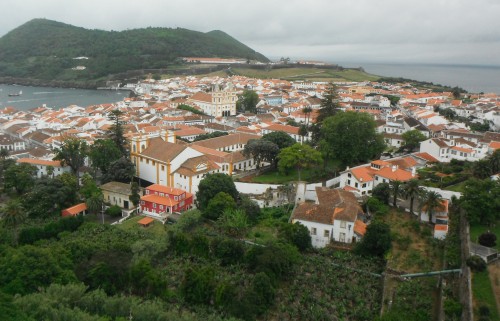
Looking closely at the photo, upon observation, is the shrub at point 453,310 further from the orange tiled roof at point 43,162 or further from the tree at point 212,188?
the orange tiled roof at point 43,162

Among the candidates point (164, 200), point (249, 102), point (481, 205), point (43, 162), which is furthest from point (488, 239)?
point (249, 102)

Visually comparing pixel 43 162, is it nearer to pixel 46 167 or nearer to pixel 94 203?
pixel 46 167

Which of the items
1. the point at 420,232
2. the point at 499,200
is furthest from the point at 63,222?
the point at 499,200

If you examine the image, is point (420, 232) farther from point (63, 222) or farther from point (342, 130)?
point (63, 222)

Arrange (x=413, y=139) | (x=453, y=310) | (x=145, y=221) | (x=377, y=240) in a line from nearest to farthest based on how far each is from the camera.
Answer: (x=453, y=310) → (x=377, y=240) → (x=145, y=221) → (x=413, y=139)

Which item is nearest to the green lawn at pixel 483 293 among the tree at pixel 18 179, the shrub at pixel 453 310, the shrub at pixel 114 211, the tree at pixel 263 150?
the shrub at pixel 453 310

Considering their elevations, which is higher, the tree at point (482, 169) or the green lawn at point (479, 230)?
the tree at point (482, 169)
